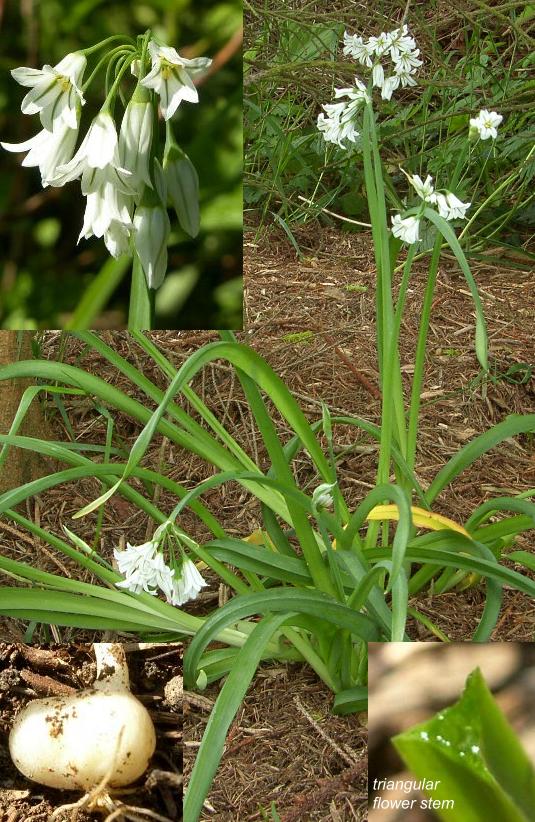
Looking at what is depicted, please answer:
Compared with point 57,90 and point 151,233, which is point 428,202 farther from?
point 57,90

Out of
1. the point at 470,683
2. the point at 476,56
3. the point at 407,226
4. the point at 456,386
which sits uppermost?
the point at 476,56

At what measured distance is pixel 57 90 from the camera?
1235 mm

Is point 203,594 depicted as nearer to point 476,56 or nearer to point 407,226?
point 407,226

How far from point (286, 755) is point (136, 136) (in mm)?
801

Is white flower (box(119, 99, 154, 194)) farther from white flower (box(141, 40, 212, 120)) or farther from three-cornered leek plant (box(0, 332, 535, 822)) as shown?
three-cornered leek plant (box(0, 332, 535, 822))

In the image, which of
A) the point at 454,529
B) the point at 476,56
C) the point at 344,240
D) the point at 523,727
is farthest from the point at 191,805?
the point at 476,56

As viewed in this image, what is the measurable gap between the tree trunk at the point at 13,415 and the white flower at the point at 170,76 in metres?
0.60

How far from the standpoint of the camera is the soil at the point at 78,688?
116 cm

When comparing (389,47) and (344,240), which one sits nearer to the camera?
(389,47)

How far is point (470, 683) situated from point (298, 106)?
184 cm

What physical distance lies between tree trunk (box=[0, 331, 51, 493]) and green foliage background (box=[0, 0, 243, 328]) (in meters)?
0.14

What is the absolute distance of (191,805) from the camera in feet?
3.08

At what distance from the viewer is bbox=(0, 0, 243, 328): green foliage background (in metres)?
1.78

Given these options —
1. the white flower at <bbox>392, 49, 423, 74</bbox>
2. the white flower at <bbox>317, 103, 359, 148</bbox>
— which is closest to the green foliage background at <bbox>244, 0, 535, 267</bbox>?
the white flower at <bbox>392, 49, 423, 74</bbox>
